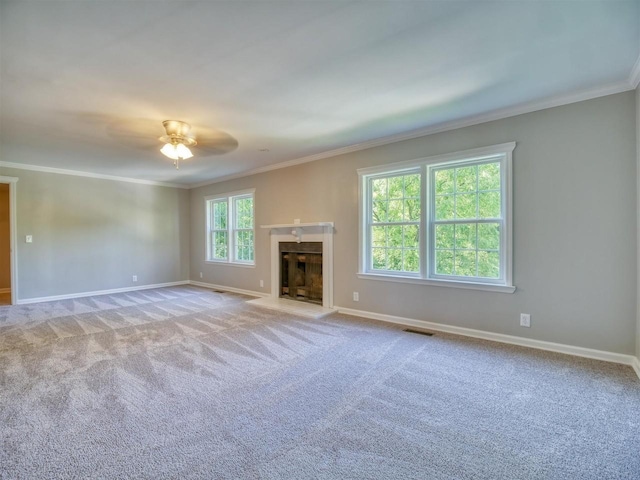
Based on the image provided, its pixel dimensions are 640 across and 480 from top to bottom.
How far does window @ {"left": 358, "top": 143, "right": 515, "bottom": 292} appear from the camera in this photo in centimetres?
343

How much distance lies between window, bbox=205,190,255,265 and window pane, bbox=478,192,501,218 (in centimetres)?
414

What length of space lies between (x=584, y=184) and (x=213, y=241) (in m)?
6.60

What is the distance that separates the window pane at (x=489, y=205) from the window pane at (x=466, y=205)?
0.21 feet

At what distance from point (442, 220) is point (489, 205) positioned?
0.54 m

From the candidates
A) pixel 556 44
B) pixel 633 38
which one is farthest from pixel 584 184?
pixel 556 44

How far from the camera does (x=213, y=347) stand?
3248mm

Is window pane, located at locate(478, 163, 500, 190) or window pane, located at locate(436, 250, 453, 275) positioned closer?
window pane, located at locate(478, 163, 500, 190)

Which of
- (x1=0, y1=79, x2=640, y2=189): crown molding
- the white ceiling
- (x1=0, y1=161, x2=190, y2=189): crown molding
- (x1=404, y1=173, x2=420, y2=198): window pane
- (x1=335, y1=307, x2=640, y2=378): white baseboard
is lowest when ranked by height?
(x1=335, y1=307, x2=640, y2=378): white baseboard

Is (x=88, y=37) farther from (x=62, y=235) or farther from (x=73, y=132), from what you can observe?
(x=62, y=235)

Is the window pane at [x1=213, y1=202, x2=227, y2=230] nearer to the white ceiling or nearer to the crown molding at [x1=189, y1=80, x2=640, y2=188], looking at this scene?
the crown molding at [x1=189, y1=80, x2=640, y2=188]

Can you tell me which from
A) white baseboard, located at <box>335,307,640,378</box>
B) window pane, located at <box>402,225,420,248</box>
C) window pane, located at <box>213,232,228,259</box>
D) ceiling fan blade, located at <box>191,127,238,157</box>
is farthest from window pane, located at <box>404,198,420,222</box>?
window pane, located at <box>213,232,228,259</box>

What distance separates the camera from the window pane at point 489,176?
3457 mm

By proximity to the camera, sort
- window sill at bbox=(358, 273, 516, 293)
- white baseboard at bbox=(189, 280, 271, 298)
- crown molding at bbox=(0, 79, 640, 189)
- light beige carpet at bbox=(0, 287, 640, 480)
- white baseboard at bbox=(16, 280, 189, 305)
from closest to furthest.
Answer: light beige carpet at bbox=(0, 287, 640, 480)
crown molding at bbox=(0, 79, 640, 189)
window sill at bbox=(358, 273, 516, 293)
white baseboard at bbox=(16, 280, 189, 305)
white baseboard at bbox=(189, 280, 271, 298)

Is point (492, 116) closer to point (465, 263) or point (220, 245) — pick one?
point (465, 263)
